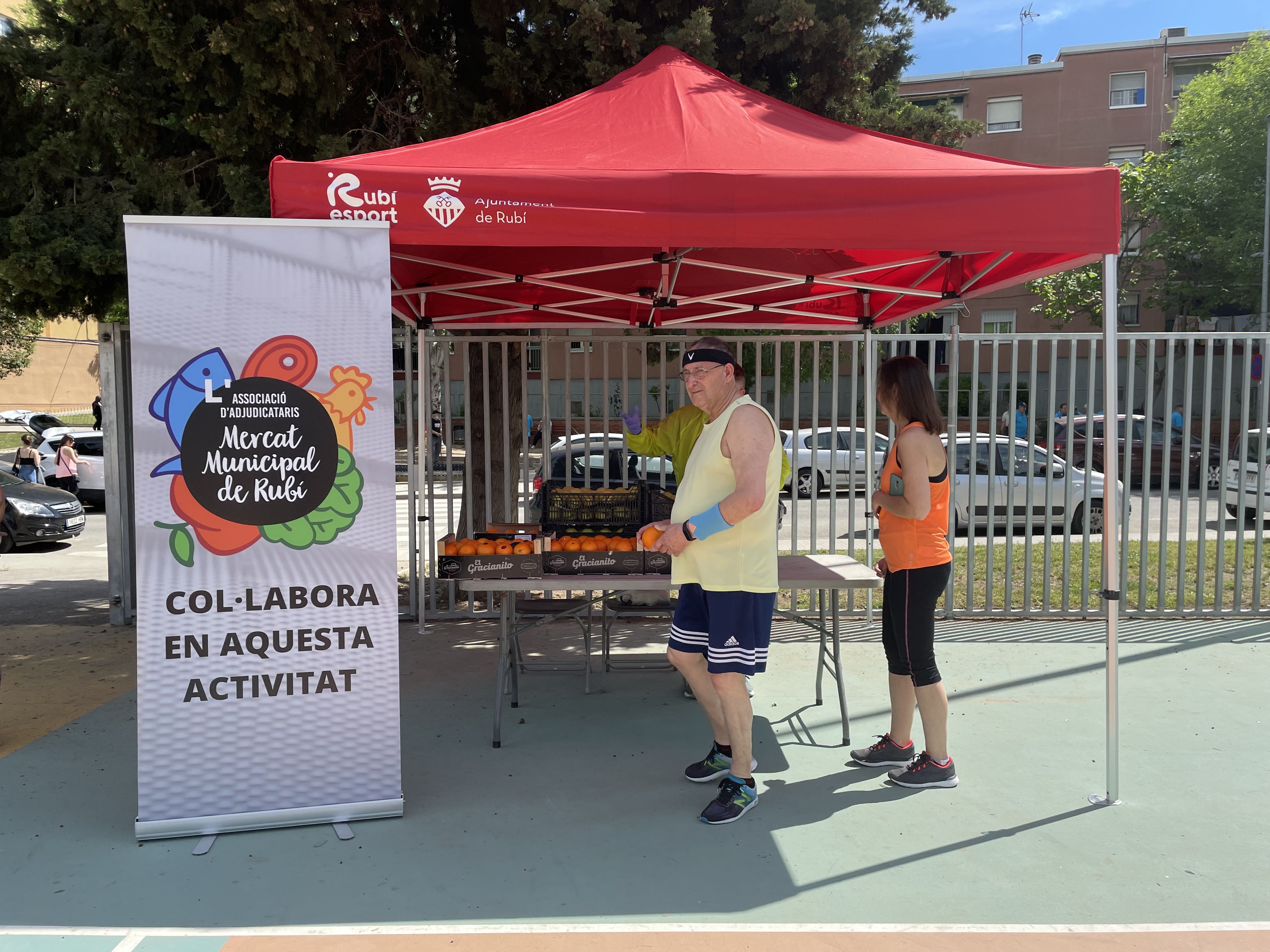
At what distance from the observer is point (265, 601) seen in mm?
3881

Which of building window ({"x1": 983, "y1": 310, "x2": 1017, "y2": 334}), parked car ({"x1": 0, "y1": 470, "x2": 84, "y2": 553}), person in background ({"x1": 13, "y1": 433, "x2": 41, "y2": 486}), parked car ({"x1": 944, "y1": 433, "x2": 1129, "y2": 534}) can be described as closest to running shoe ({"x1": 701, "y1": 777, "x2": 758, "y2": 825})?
parked car ({"x1": 944, "y1": 433, "x2": 1129, "y2": 534})

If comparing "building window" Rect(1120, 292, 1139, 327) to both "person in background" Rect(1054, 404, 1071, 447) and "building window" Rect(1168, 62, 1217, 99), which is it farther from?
"person in background" Rect(1054, 404, 1071, 447)

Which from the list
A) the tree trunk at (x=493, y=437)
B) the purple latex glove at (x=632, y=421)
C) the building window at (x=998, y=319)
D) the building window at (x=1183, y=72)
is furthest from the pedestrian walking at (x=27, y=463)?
the building window at (x=1183, y=72)

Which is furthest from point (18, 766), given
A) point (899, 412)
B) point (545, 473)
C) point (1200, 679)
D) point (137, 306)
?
point (1200, 679)

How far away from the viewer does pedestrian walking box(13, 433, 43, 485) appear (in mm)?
17656

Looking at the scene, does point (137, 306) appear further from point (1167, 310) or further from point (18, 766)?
point (1167, 310)

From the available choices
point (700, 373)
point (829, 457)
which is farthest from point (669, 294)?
point (829, 457)

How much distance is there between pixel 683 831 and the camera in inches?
154

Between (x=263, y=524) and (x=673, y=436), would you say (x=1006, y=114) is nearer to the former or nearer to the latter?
(x=673, y=436)

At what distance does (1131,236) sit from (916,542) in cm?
3192

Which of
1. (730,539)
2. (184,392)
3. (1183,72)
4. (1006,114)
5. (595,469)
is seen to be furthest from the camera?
(1006,114)

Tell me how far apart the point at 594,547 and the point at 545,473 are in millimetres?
2696

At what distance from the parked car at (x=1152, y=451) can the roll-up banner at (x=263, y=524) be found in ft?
19.1

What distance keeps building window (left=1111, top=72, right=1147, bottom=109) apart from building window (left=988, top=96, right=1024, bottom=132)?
3472 millimetres
